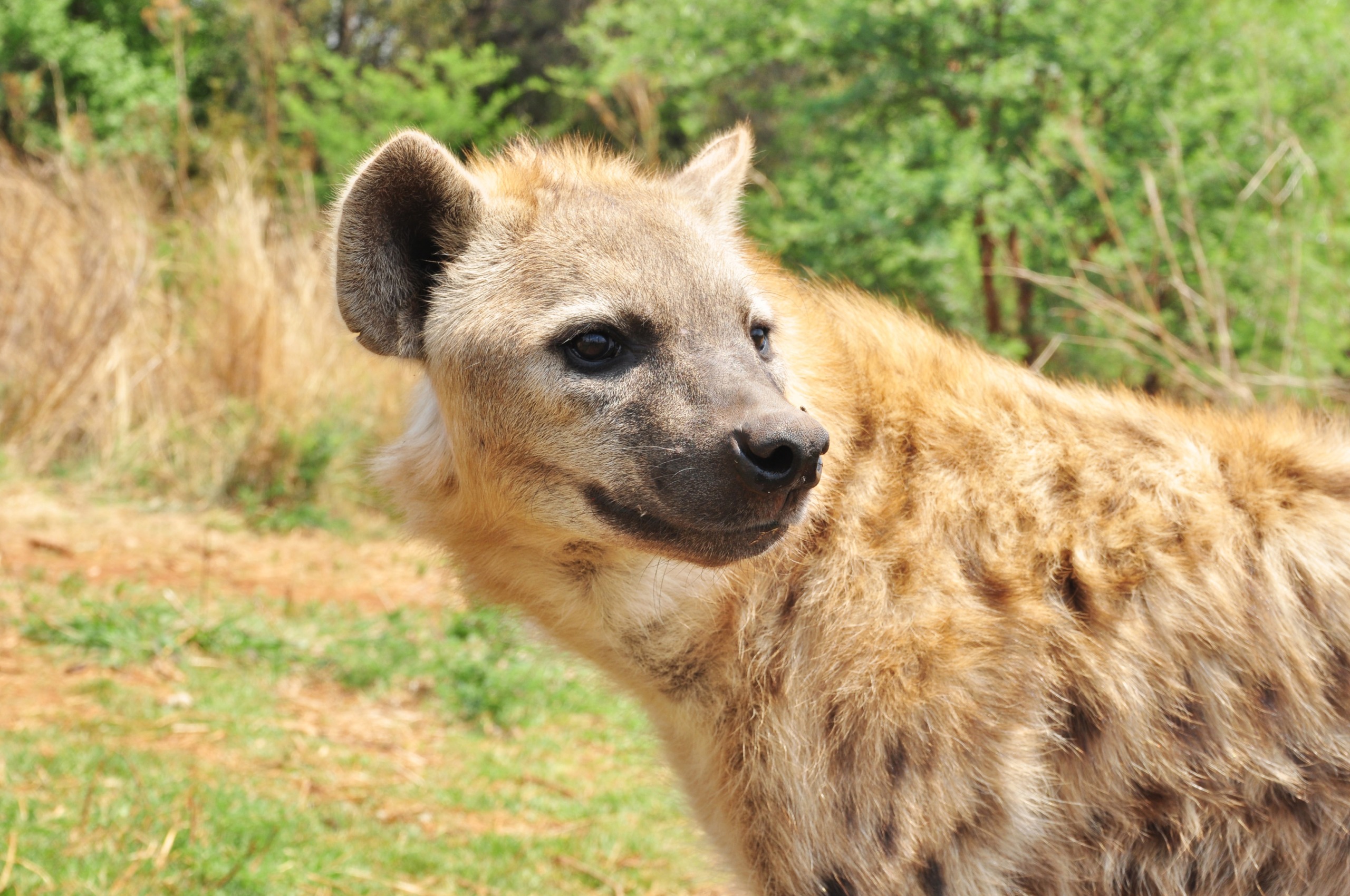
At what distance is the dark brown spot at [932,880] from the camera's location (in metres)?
1.82

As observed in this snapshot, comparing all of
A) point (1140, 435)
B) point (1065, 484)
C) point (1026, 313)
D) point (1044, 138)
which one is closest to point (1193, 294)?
point (1044, 138)

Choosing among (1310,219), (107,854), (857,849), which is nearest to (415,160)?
(857,849)

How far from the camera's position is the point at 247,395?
6492 millimetres

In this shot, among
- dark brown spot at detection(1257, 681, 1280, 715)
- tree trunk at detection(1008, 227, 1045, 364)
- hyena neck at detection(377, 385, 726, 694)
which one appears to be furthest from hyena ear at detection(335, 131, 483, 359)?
tree trunk at detection(1008, 227, 1045, 364)

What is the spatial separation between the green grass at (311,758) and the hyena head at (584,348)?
0.57 m

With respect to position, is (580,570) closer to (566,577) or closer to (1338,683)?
(566,577)

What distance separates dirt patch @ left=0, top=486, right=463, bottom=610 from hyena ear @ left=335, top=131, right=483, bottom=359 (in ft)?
8.33

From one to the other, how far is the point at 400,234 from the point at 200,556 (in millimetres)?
3737

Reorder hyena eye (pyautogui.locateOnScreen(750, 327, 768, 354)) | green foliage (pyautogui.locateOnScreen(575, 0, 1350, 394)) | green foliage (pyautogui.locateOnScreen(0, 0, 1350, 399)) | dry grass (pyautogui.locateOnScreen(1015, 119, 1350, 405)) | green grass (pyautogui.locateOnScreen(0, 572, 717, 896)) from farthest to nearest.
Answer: green foliage (pyautogui.locateOnScreen(575, 0, 1350, 394))
green foliage (pyautogui.locateOnScreen(0, 0, 1350, 399))
dry grass (pyautogui.locateOnScreen(1015, 119, 1350, 405))
green grass (pyautogui.locateOnScreen(0, 572, 717, 896))
hyena eye (pyautogui.locateOnScreen(750, 327, 768, 354))

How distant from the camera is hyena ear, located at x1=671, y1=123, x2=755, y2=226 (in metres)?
2.45

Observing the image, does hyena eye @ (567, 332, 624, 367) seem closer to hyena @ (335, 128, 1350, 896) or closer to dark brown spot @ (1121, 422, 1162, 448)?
hyena @ (335, 128, 1350, 896)

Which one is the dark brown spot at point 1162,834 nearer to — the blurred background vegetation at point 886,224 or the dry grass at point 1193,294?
the dry grass at point 1193,294

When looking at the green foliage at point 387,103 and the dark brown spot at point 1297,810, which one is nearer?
the dark brown spot at point 1297,810

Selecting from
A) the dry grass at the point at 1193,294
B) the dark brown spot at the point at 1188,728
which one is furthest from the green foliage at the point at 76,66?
the dark brown spot at the point at 1188,728
